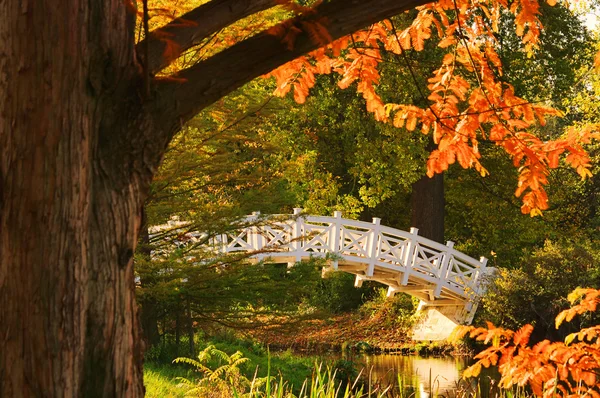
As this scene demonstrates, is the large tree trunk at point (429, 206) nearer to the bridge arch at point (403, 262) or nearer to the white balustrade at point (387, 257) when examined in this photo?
the bridge arch at point (403, 262)

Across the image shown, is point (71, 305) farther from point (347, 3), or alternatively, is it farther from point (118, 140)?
point (347, 3)

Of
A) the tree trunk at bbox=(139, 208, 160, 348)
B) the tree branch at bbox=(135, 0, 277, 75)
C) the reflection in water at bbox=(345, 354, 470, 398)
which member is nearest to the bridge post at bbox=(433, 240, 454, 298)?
the reflection in water at bbox=(345, 354, 470, 398)

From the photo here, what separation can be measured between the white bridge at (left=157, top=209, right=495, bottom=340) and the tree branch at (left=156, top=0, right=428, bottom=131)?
501 inches

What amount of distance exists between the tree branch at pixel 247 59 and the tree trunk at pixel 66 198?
11 cm

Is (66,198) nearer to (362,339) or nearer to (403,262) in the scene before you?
(403,262)

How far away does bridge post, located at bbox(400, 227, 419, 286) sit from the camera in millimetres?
16734

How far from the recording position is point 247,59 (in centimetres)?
238

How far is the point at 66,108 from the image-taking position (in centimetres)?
232

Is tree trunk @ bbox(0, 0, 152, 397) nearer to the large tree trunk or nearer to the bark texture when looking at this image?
the bark texture

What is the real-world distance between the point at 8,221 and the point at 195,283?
688cm

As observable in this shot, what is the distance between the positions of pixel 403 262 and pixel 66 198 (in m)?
14.9

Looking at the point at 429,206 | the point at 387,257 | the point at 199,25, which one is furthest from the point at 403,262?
the point at 199,25

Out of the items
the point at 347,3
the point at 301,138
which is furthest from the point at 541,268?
the point at 347,3

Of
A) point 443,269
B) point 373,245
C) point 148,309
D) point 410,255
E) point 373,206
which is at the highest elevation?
point 373,206
